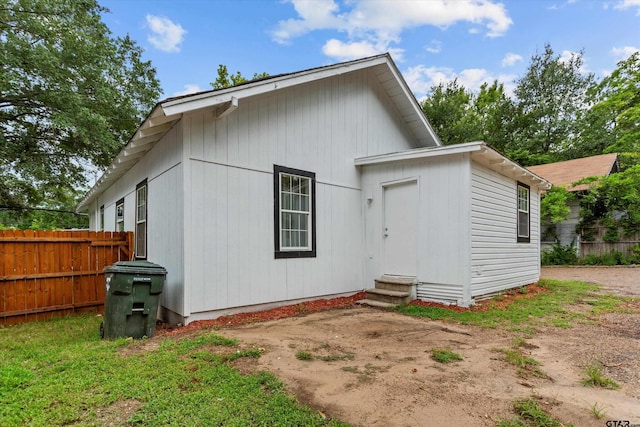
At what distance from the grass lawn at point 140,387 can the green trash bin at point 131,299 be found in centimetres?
28

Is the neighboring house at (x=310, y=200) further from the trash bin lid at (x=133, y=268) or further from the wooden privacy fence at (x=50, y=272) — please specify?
the wooden privacy fence at (x=50, y=272)

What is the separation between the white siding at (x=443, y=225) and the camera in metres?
6.19

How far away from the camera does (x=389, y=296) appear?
6559mm

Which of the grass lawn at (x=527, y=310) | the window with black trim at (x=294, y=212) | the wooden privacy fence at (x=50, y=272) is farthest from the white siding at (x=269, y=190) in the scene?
the wooden privacy fence at (x=50, y=272)

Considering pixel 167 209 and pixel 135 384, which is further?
pixel 167 209

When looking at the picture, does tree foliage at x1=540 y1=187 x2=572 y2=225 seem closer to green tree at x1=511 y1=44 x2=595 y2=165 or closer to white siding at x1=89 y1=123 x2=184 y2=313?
green tree at x1=511 y1=44 x2=595 y2=165

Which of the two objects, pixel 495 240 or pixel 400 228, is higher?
pixel 400 228

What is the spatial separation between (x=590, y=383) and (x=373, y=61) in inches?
283

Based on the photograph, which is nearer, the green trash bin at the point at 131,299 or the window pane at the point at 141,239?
the green trash bin at the point at 131,299

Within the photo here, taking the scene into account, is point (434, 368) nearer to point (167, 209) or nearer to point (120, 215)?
point (167, 209)

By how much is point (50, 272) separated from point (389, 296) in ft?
21.3

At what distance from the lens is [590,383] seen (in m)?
2.94

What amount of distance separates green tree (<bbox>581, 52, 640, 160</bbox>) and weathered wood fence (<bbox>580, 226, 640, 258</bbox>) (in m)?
6.31

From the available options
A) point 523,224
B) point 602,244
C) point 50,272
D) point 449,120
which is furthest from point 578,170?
point 50,272
